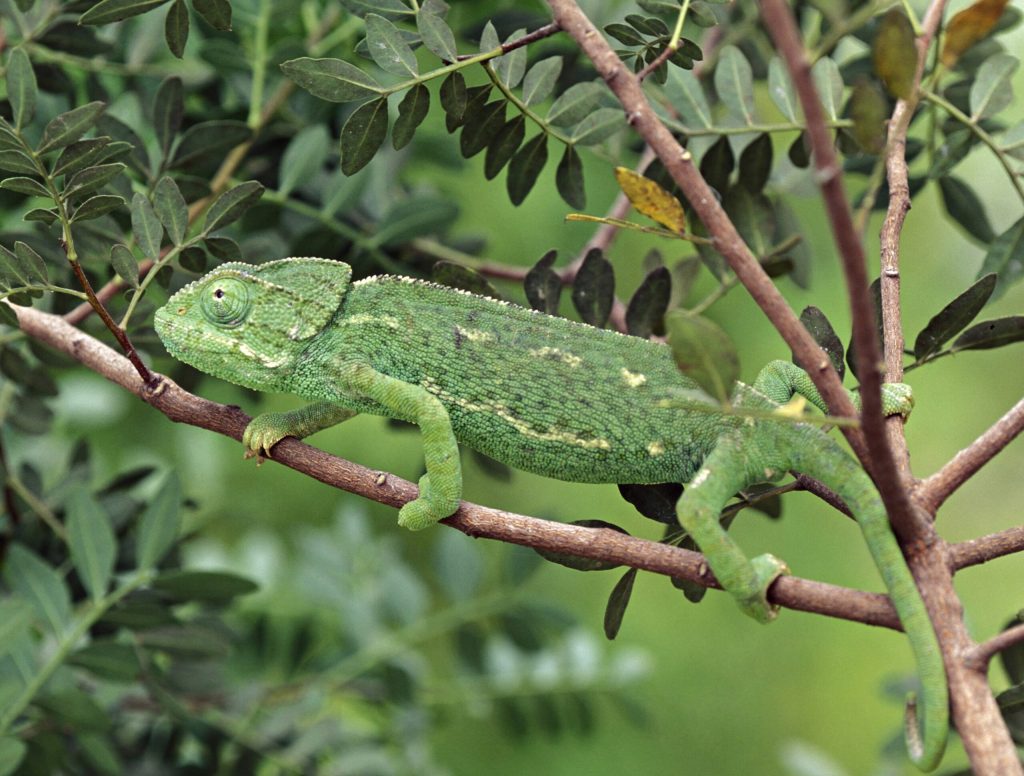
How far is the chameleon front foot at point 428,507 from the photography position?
1296 millimetres

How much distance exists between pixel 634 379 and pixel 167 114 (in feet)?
2.71

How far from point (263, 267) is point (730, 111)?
2.41 feet

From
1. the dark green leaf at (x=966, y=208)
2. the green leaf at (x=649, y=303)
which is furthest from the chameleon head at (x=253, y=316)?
the dark green leaf at (x=966, y=208)

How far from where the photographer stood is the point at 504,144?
144 centimetres

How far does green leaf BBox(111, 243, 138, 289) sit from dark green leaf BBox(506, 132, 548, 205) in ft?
1.76

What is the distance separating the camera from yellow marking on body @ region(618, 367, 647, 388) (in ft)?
4.58

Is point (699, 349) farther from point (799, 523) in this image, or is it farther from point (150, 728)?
point (799, 523)

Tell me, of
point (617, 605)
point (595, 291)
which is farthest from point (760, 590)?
point (595, 291)

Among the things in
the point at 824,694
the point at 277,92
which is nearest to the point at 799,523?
the point at 824,694

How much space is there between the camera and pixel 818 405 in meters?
1.42

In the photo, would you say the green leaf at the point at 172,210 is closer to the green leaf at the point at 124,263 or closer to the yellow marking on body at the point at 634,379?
the green leaf at the point at 124,263

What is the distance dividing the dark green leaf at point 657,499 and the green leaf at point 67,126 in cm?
81

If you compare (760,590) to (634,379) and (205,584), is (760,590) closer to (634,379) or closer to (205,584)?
(634,379)

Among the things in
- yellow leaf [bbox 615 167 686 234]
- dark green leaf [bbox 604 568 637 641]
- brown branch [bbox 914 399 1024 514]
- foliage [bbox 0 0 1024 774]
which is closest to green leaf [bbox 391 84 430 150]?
foliage [bbox 0 0 1024 774]
